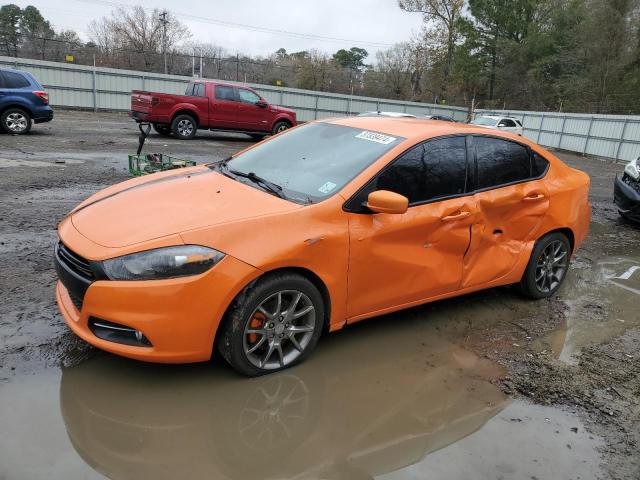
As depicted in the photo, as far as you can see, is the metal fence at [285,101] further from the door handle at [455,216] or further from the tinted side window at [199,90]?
the door handle at [455,216]

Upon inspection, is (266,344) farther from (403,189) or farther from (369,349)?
(403,189)

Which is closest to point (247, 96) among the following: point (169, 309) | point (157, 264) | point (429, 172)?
point (429, 172)

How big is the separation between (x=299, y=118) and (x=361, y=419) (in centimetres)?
2508

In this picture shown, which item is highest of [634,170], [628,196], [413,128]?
[413,128]

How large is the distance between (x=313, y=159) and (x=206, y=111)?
13.0 meters

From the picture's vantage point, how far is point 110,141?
556 inches

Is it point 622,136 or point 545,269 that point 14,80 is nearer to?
point 545,269

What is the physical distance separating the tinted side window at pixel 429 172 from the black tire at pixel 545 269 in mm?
1189

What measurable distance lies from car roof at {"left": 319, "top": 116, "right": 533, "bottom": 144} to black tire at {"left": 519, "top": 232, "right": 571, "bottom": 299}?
96 centimetres

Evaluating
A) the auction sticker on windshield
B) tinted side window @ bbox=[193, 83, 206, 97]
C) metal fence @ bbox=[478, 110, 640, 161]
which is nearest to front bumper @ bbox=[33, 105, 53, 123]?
tinted side window @ bbox=[193, 83, 206, 97]

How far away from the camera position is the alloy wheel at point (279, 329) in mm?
3186

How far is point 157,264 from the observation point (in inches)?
114

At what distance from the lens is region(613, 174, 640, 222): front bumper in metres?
8.23

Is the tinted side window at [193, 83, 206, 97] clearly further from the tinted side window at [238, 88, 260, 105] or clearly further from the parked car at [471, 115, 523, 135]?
the parked car at [471, 115, 523, 135]
